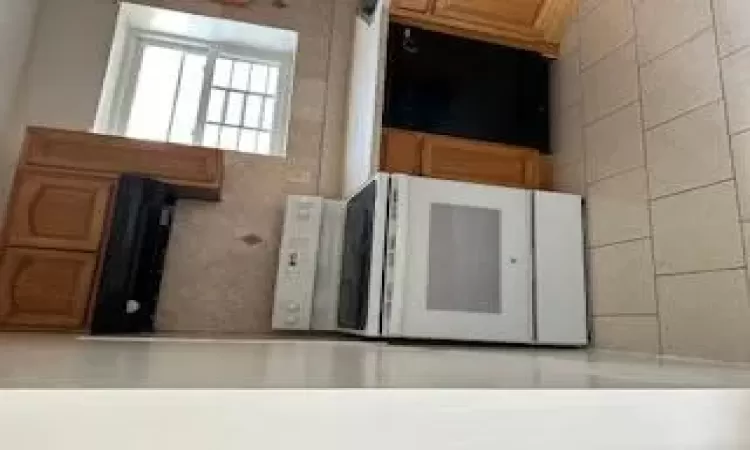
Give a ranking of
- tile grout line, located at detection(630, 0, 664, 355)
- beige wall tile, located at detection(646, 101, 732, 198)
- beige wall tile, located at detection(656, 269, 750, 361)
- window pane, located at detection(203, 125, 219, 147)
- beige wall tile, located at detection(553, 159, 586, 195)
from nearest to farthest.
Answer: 1. beige wall tile, located at detection(656, 269, 750, 361)
2. beige wall tile, located at detection(646, 101, 732, 198)
3. tile grout line, located at detection(630, 0, 664, 355)
4. beige wall tile, located at detection(553, 159, 586, 195)
5. window pane, located at detection(203, 125, 219, 147)

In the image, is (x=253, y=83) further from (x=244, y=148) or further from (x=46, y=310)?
(x=46, y=310)

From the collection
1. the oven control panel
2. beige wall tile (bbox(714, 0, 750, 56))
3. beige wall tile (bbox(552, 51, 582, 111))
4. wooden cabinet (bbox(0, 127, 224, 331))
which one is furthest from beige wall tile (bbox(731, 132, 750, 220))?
wooden cabinet (bbox(0, 127, 224, 331))

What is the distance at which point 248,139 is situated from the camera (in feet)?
7.31

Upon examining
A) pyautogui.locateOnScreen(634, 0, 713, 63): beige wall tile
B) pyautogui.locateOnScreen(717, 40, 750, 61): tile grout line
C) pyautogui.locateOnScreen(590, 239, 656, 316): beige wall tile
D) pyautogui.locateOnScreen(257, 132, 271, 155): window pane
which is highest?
pyautogui.locateOnScreen(634, 0, 713, 63): beige wall tile

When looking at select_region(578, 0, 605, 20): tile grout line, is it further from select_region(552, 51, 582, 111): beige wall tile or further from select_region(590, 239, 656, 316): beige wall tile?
select_region(590, 239, 656, 316): beige wall tile

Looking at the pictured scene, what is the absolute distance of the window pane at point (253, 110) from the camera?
226 centimetres

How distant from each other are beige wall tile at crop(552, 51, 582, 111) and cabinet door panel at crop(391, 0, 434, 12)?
2.02 ft

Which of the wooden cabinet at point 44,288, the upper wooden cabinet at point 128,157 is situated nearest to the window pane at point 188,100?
the upper wooden cabinet at point 128,157

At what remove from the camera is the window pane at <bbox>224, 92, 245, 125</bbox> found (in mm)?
2244

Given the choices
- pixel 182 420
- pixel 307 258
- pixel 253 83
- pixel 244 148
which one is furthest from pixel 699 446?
pixel 253 83

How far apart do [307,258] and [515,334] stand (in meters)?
0.82

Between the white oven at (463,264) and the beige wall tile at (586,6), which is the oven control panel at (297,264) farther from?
the beige wall tile at (586,6)

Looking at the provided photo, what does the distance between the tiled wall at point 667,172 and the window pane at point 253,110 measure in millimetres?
1446

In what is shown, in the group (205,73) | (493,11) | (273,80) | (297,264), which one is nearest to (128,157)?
(297,264)
